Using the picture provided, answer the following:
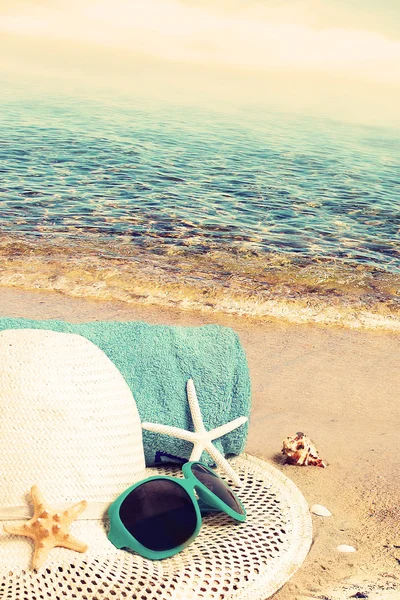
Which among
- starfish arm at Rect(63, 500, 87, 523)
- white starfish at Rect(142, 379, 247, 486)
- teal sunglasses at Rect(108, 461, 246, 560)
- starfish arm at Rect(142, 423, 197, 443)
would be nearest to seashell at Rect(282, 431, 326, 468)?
white starfish at Rect(142, 379, 247, 486)

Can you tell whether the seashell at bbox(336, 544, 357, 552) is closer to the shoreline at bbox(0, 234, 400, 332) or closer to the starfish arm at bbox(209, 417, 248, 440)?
the starfish arm at bbox(209, 417, 248, 440)

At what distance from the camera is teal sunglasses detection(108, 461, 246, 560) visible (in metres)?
2.48

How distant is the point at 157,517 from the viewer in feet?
8.26

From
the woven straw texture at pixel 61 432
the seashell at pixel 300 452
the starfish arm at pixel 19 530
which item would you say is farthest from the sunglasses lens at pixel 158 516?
the seashell at pixel 300 452

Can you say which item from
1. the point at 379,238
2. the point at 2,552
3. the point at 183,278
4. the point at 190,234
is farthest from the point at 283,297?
the point at 2,552

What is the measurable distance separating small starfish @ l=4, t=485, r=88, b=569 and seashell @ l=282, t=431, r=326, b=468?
1.60 meters

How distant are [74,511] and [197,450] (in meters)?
0.78

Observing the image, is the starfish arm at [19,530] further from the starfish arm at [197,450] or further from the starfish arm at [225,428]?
the starfish arm at [225,428]

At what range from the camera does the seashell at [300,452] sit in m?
3.63

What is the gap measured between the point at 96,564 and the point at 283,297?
4998 mm

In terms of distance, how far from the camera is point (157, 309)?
6.52 meters

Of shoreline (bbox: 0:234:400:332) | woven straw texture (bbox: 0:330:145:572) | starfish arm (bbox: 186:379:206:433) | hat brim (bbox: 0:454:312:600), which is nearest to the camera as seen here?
hat brim (bbox: 0:454:312:600)

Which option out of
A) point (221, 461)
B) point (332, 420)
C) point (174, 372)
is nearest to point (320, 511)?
point (221, 461)

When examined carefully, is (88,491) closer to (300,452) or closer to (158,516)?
(158,516)
